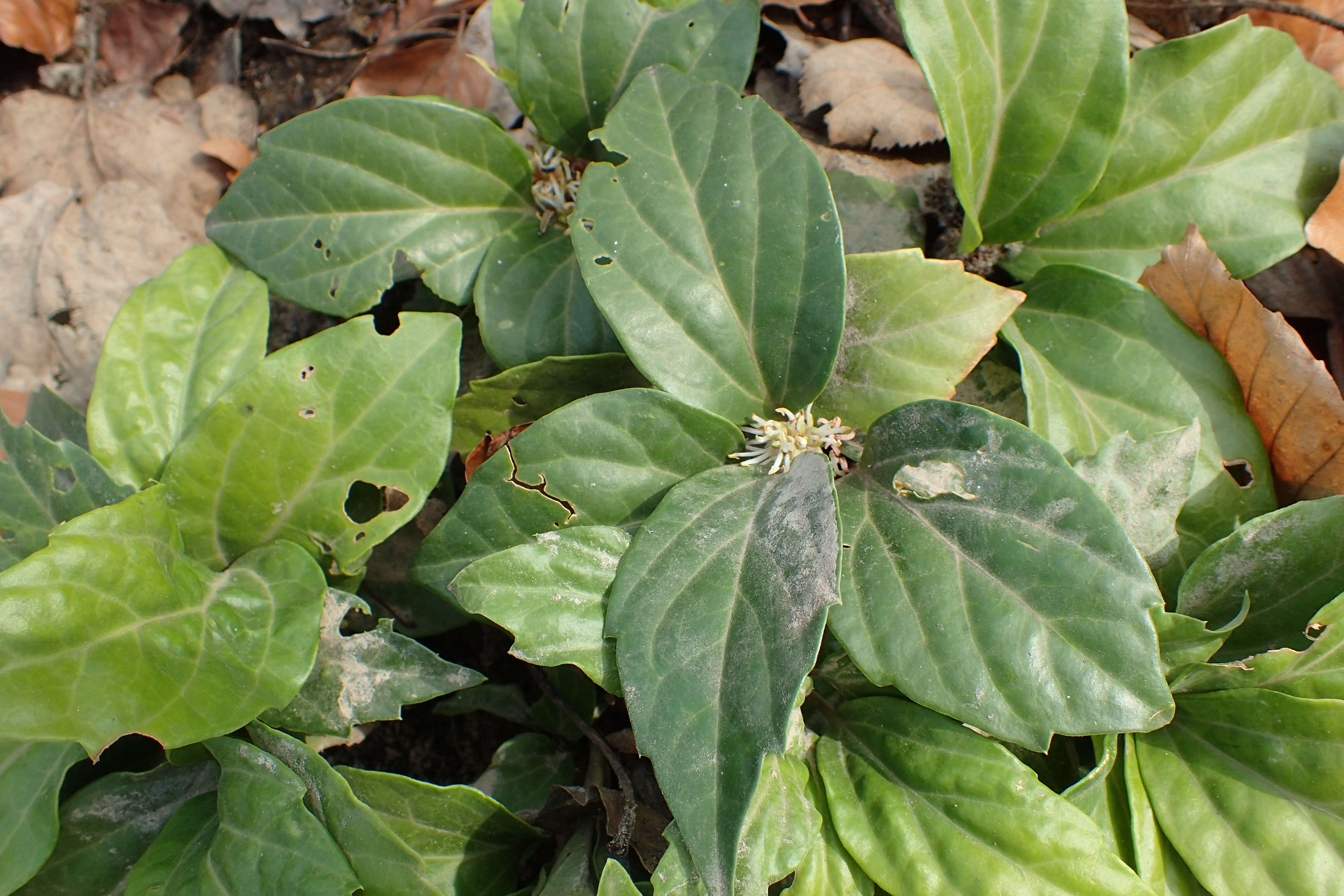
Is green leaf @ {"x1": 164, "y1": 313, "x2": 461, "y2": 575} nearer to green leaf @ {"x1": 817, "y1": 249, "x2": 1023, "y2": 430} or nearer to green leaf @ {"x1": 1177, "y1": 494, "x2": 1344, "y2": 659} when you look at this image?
green leaf @ {"x1": 817, "y1": 249, "x2": 1023, "y2": 430}

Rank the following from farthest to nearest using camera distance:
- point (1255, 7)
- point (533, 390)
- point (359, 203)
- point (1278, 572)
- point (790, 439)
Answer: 1. point (1255, 7)
2. point (359, 203)
3. point (533, 390)
4. point (790, 439)
5. point (1278, 572)

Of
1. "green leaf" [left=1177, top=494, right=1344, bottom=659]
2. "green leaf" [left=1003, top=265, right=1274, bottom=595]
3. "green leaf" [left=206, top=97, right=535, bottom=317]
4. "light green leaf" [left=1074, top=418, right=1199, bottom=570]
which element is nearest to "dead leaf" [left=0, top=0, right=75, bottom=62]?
"green leaf" [left=206, top=97, right=535, bottom=317]

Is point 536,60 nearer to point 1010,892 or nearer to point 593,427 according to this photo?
point 593,427

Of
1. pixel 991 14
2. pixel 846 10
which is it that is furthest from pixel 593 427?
pixel 846 10

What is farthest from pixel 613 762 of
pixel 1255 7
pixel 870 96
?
pixel 1255 7

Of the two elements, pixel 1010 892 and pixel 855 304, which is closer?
pixel 1010 892

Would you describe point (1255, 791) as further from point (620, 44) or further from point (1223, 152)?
point (620, 44)
